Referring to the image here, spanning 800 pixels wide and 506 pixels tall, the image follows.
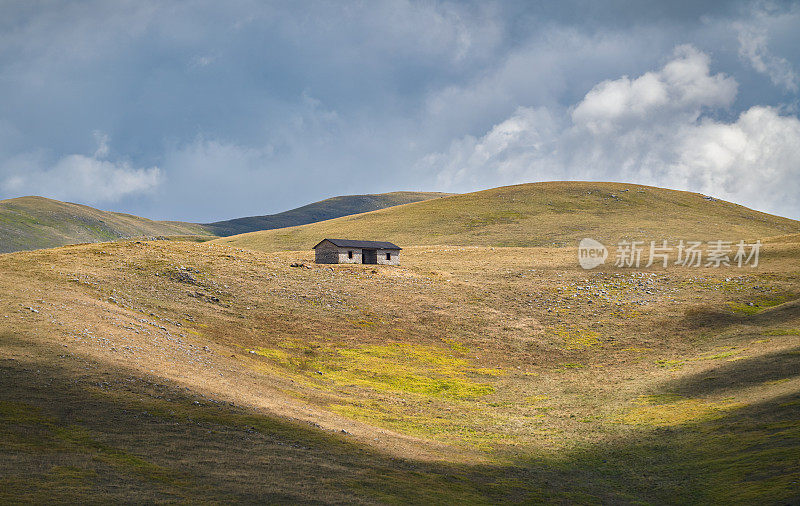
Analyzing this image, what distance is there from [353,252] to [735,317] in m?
54.5

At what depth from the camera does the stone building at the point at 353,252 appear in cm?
9522

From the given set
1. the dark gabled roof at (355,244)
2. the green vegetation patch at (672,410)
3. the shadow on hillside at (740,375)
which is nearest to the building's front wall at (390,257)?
the dark gabled roof at (355,244)

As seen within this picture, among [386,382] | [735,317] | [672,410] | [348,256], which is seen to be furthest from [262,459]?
[348,256]

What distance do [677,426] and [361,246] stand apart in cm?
6407

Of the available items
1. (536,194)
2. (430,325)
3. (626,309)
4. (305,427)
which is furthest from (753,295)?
(536,194)

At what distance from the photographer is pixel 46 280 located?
191ft

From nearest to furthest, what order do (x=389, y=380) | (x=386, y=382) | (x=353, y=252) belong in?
1. (x=386, y=382)
2. (x=389, y=380)
3. (x=353, y=252)

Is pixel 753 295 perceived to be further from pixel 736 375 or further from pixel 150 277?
pixel 150 277

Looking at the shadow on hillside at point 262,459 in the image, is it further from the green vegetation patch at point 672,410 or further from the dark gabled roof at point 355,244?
the dark gabled roof at point 355,244

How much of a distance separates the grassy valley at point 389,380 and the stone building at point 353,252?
5.84m

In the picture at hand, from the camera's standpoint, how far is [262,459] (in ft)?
89.9

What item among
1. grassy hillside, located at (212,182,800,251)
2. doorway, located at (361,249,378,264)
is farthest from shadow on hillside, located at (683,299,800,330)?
grassy hillside, located at (212,182,800,251)

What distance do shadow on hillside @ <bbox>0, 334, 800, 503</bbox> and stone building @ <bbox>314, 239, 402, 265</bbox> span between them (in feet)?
195

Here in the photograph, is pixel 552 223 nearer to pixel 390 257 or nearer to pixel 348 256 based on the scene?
pixel 390 257
